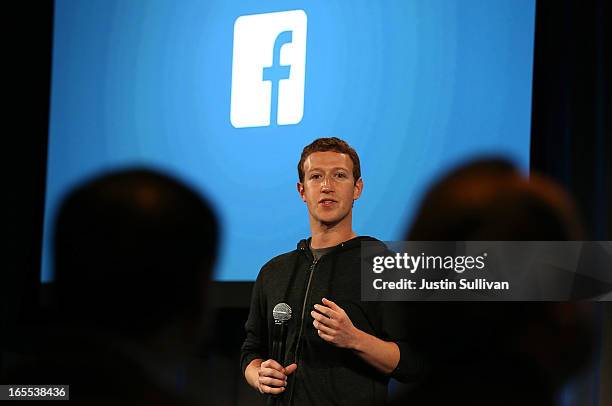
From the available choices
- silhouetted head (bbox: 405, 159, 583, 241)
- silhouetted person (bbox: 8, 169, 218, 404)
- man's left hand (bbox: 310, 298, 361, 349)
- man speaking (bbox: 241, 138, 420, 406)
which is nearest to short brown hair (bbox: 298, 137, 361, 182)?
man speaking (bbox: 241, 138, 420, 406)

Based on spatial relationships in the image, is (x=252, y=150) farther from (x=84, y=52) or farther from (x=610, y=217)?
(x=610, y=217)

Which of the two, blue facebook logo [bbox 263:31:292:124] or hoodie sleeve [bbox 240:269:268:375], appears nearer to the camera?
hoodie sleeve [bbox 240:269:268:375]

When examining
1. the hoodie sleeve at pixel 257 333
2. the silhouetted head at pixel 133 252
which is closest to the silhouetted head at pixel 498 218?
the silhouetted head at pixel 133 252

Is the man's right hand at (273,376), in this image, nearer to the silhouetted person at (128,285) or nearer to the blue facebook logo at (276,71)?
the silhouetted person at (128,285)

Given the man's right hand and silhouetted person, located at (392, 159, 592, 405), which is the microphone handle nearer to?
the man's right hand

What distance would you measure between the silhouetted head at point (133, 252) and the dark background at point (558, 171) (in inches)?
64.3

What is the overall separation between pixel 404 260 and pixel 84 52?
5.98 ft

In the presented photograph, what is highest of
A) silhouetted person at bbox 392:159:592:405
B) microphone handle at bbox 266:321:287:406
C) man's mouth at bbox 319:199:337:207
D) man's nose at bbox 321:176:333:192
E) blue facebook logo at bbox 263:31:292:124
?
blue facebook logo at bbox 263:31:292:124

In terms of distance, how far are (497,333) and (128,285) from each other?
488 mm

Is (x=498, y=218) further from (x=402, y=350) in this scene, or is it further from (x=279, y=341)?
(x=279, y=341)

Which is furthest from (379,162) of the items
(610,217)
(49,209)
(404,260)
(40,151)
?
(40,151)

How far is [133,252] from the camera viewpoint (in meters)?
1.00

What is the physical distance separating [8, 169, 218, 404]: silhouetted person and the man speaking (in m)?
0.79

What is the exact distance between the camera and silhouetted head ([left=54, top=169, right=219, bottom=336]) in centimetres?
89
